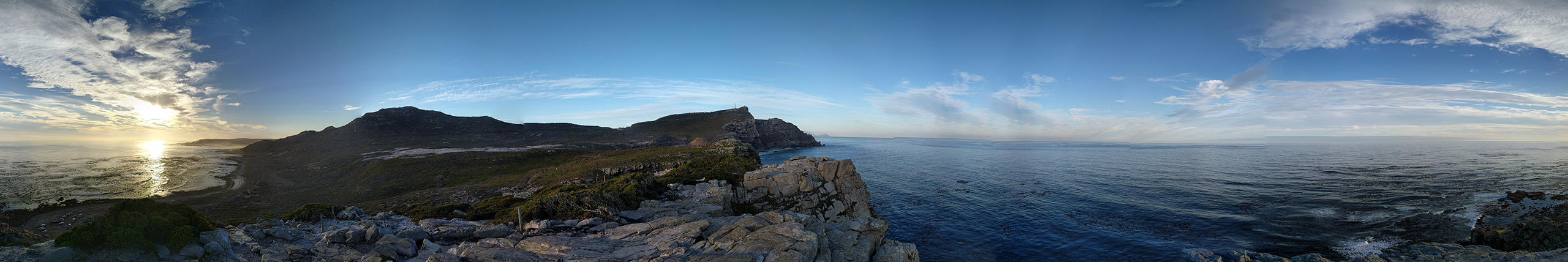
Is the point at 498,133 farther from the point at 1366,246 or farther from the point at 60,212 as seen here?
the point at 1366,246

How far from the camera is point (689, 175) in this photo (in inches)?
1309

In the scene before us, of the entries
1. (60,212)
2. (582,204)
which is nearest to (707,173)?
(582,204)

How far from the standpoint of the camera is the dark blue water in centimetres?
2708

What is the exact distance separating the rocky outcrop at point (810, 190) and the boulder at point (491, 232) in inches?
578

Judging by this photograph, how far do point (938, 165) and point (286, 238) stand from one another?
8074 centimetres

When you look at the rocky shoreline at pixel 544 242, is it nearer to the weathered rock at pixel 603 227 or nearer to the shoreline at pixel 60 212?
the weathered rock at pixel 603 227

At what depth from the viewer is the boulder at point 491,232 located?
14.3 m

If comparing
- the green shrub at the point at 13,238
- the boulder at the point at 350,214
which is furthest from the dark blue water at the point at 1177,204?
the green shrub at the point at 13,238

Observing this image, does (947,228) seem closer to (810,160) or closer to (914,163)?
(810,160)

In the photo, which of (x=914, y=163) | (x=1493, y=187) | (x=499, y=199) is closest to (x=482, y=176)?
(x=499, y=199)

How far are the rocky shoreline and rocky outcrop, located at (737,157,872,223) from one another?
29.4 ft

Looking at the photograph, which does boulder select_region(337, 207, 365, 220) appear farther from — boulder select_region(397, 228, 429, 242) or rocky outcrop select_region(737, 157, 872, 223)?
rocky outcrop select_region(737, 157, 872, 223)

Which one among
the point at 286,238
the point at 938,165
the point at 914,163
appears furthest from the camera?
the point at 914,163

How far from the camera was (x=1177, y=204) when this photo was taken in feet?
126
